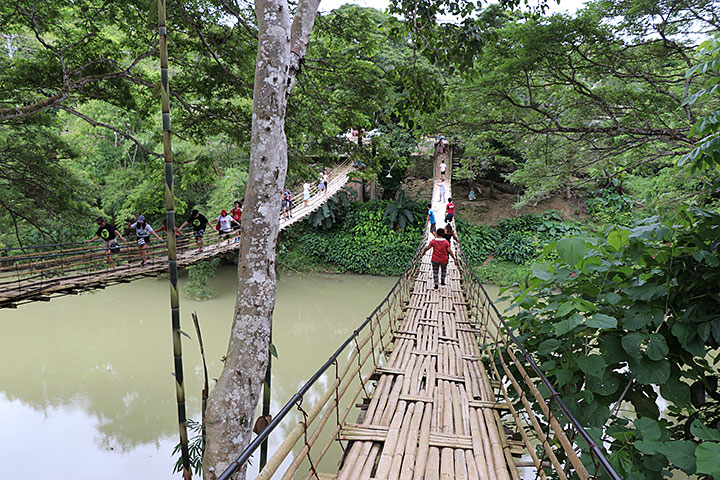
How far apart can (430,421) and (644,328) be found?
917 millimetres

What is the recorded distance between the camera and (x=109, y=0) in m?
3.26

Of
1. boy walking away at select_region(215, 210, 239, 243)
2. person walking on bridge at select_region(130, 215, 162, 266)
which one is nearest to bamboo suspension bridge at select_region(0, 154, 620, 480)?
person walking on bridge at select_region(130, 215, 162, 266)

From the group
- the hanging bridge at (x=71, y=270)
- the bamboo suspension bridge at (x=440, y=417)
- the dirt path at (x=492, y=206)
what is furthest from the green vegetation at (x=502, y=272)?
the bamboo suspension bridge at (x=440, y=417)

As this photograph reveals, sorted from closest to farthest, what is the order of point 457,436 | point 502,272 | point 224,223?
1. point 457,436
2. point 224,223
3. point 502,272

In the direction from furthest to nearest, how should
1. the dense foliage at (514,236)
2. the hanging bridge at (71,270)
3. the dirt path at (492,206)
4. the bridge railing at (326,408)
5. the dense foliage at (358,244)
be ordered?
1. the dirt path at (492,206)
2. the dense foliage at (358,244)
3. the dense foliage at (514,236)
4. the hanging bridge at (71,270)
5. the bridge railing at (326,408)

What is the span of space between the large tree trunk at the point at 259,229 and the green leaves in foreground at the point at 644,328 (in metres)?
1.28

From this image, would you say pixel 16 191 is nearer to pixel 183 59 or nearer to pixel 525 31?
pixel 183 59

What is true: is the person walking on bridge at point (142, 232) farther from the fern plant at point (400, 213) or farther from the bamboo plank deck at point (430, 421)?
the fern plant at point (400, 213)

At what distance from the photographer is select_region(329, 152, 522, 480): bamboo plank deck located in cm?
140

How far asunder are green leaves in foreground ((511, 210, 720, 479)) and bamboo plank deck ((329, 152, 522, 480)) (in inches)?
15.3

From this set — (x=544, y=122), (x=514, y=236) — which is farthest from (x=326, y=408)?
(x=514, y=236)

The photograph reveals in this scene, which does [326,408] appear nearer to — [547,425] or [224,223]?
[547,425]

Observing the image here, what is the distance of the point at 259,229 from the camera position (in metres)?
1.94

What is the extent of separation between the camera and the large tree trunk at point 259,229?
6.24ft
